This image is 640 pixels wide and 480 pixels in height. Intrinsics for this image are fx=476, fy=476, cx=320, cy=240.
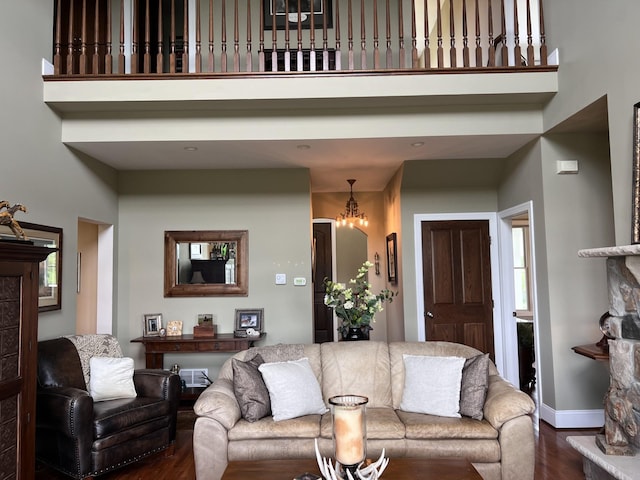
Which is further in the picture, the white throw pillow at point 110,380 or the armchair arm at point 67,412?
the white throw pillow at point 110,380

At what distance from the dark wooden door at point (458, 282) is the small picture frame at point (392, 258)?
0.53 meters

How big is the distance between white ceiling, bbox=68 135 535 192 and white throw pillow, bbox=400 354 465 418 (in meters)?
2.04

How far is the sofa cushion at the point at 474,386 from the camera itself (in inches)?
118

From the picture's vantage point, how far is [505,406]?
2816mm

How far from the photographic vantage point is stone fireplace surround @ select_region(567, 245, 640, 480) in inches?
107

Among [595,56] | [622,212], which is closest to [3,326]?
[622,212]

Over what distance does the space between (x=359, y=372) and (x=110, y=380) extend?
6.10ft

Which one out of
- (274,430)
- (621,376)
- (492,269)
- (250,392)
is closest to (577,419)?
(621,376)

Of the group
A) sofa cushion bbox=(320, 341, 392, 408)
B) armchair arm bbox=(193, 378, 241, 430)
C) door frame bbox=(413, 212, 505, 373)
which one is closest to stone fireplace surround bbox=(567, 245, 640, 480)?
sofa cushion bbox=(320, 341, 392, 408)

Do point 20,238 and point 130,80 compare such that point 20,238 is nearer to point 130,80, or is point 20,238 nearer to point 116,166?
point 130,80

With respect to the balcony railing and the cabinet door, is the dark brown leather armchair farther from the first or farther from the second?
the balcony railing

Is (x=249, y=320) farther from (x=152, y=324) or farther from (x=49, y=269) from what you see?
(x=49, y=269)

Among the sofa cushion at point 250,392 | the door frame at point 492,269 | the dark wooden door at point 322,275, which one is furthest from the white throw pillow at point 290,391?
the dark wooden door at point 322,275

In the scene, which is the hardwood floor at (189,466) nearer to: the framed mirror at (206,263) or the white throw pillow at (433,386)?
the white throw pillow at (433,386)
